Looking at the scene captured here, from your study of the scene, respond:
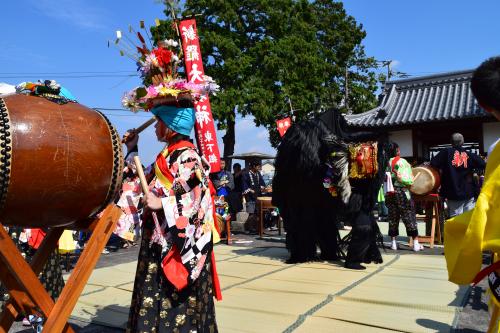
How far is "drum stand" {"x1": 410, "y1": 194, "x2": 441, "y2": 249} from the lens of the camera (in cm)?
659

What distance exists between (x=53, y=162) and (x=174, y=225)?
0.68m

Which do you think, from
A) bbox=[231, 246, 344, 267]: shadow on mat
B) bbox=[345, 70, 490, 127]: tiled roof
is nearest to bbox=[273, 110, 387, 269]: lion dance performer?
bbox=[231, 246, 344, 267]: shadow on mat

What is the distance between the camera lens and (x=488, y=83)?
61.7 inches

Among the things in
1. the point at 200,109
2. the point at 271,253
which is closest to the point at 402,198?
the point at 271,253

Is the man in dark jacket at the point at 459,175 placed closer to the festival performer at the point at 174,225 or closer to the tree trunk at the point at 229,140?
A: the festival performer at the point at 174,225

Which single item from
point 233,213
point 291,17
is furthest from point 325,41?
point 233,213

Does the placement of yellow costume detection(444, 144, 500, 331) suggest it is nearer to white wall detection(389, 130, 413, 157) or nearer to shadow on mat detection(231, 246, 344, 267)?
shadow on mat detection(231, 246, 344, 267)

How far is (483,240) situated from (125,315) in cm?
286

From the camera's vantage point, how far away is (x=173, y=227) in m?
2.26

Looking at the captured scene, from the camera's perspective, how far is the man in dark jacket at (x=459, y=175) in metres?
5.93

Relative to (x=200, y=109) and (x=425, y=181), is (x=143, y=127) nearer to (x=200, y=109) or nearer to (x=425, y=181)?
(x=425, y=181)

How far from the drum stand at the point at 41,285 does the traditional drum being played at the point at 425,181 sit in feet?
17.4

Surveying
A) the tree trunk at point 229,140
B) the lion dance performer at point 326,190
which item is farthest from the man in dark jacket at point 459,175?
the tree trunk at point 229,140

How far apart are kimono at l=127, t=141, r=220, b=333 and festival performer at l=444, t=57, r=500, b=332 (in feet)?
4.24
